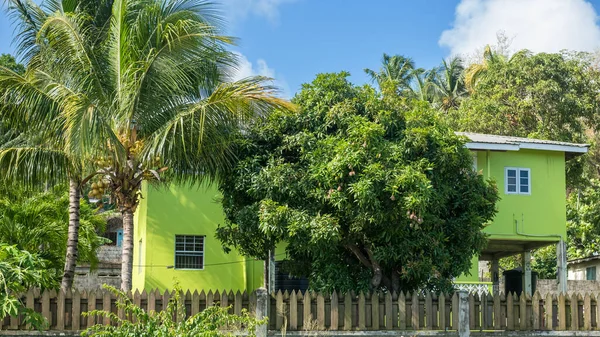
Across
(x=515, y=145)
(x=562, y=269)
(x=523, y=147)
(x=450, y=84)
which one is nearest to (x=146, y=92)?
(x=515, y=145)

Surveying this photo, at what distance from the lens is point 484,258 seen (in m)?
32.4

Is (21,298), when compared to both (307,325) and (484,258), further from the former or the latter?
(484,258)

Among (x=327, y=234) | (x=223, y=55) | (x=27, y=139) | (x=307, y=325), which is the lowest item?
(x=307, y=325)

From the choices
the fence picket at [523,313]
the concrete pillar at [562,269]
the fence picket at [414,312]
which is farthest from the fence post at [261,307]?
the concrete pillar at [562,269]

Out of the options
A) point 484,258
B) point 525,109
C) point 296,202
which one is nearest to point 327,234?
point 296,202

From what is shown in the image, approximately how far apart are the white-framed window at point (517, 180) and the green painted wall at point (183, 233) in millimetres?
8375

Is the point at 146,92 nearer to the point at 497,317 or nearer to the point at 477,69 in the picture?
the point at 497,317

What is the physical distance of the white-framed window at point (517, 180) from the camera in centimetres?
2559

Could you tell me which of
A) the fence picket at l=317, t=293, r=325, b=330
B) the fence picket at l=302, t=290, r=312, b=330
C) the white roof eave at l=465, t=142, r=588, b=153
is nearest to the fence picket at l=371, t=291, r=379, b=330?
the fence picket at l=317, t=293, r=325, b=330

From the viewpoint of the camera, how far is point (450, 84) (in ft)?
173

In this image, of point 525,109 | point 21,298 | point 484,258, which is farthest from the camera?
point 525,109

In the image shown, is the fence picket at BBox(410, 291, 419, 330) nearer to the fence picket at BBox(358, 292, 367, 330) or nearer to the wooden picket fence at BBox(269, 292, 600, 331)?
the wooden picket fence at BBox(269, 292, 600, 331)

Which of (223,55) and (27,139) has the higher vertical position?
(223,55)

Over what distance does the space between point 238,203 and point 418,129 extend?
4250 mm
